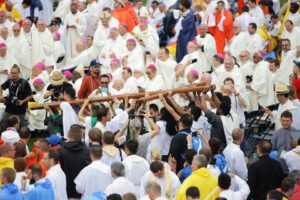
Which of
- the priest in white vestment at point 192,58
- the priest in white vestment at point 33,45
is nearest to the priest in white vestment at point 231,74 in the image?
the priest in white vestment at point 192,58

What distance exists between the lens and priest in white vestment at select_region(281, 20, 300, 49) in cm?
2788

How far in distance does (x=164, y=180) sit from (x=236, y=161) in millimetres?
1791

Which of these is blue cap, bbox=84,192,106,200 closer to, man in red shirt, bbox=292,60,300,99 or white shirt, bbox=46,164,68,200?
white shirt, bbox=46,164,68,200

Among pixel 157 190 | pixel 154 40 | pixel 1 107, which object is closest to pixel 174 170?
pixel 157 190

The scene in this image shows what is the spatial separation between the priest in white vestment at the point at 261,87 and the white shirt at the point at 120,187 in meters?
9.07

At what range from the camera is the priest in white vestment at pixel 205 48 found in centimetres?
2639

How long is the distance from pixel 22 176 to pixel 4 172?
83cm

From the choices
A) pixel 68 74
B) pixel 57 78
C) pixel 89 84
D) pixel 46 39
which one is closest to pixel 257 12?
pixel 46 39

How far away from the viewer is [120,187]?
54.0ft

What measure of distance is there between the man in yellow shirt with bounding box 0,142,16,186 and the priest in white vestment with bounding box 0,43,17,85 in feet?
26.0

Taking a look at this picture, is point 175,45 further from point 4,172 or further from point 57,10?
point 4,172

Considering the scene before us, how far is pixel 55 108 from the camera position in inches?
833

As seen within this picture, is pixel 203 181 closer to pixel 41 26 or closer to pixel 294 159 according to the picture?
pixel 294 159

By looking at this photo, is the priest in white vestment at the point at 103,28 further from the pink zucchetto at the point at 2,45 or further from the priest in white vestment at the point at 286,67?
the priest in white vestment at the point at 286,67
